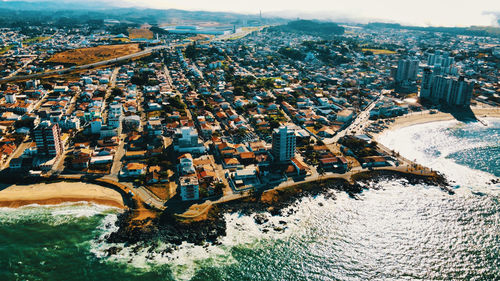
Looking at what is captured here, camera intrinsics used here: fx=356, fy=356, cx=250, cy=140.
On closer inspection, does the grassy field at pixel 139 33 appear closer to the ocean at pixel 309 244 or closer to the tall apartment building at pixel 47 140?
the tall apartment building at pixel 47 140

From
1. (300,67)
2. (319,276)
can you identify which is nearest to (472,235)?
(319,276)

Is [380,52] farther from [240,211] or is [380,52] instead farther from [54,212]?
[54,212]

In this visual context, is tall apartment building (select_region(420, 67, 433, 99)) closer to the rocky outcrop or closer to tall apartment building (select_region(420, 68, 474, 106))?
tall apartment building (select_region(420, 68, 474, 106))

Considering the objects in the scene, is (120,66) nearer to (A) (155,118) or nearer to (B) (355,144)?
(A) (155,118)

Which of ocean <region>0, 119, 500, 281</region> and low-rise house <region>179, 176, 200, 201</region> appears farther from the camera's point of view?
low-rise house <region>179, 176, 200, 201</region>

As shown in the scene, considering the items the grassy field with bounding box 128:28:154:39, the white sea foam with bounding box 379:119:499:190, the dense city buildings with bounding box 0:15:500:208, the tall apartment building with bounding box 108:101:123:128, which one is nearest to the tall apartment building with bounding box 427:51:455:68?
the dense city buildings with bounding box 0:15:500:208

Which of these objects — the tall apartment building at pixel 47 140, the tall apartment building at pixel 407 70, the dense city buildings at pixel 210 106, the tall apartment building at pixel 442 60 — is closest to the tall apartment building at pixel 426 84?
the dense city buildings at pixel 210 106

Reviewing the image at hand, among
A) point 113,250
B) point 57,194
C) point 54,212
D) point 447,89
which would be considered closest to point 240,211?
point 113,250
